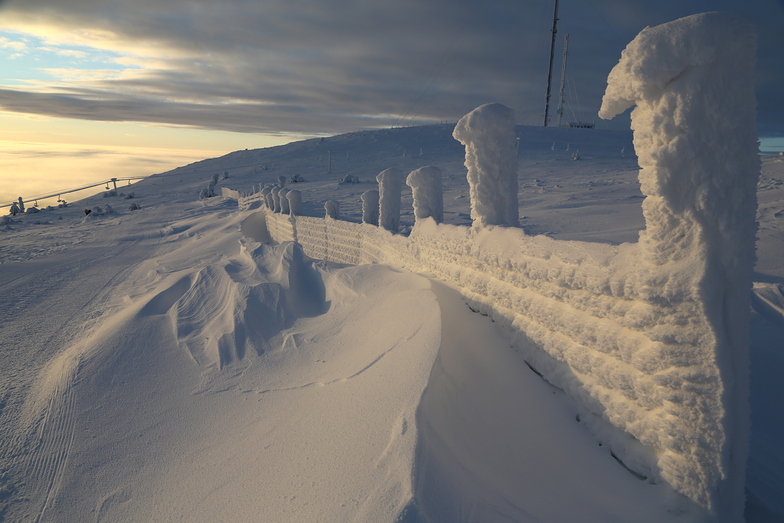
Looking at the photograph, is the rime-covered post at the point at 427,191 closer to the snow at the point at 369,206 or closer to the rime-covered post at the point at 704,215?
the snow at the point at 369,206

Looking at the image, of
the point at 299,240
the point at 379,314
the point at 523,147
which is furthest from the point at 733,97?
the point at 523,147

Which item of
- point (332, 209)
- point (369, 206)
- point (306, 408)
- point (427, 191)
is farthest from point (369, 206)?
point (306, 408)

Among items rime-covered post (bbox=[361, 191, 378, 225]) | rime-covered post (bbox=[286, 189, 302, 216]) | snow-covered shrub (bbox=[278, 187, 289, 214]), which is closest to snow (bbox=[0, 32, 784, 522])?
rime-covered post (bbox=[361, 191, 378, 225])

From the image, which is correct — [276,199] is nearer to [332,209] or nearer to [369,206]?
[332,209]

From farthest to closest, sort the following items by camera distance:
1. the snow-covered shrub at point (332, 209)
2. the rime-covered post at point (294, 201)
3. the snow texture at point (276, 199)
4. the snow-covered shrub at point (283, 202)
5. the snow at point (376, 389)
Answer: the snow texture at point (276, 199), the snow-covered shrub at point (283, 202), the rime-covered post at point (294, 201), the snow-covered shrub at point (332, 209), the snow at point (376, 389)

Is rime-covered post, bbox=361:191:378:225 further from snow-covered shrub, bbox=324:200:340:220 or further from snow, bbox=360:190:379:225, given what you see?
snow-covered shrub, bbox=324:200:340:220

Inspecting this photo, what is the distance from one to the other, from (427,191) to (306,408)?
3733 millimetres

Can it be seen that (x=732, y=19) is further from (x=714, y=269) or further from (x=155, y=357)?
(x=155, y=357)

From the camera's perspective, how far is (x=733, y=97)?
7.20ft

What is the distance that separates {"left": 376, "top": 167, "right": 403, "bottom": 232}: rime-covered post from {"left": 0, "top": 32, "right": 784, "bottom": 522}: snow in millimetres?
371

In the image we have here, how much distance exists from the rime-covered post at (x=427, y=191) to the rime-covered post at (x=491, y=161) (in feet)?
4.77

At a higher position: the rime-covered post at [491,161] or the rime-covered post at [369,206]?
the rime-covered post at [491,161]

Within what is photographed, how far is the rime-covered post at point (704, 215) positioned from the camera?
2188mm

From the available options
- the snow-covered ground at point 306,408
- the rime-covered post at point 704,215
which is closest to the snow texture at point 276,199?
the snow-covered ground at point 306,408
